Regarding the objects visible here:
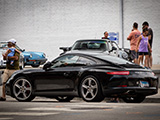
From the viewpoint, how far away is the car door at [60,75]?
37.8 feet

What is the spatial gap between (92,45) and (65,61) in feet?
22.4

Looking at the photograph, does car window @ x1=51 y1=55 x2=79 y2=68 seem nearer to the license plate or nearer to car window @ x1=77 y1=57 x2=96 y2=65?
car window @ x1=77 y1=57 x2=96 y2=65

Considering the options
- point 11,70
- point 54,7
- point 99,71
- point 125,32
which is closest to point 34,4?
point 54,7

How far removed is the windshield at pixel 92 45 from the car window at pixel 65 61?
6.37m

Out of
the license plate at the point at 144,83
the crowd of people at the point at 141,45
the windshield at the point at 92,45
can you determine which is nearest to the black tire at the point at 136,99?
the license plate at the point at 144,83

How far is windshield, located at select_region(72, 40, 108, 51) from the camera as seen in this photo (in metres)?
18.4

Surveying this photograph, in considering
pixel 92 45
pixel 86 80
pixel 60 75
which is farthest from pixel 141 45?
pixel 86 80

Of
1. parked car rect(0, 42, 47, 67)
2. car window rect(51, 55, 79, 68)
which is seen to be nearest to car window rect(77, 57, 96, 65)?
car window rect(51, 55, 79, 68)

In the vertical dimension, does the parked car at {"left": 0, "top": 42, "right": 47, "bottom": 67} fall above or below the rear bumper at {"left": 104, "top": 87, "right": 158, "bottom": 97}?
above

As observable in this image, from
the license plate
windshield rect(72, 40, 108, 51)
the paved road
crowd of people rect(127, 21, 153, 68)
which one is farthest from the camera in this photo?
windshield rect(72, 40, 108, 51)

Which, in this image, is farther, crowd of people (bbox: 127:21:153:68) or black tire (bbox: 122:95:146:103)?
crowd of people (bbox: 127:21:153:68)

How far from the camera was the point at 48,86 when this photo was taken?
11844 millimetres

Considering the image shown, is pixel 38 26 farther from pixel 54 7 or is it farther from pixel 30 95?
pixel 30 95

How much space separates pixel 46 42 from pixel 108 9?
5174 mm
